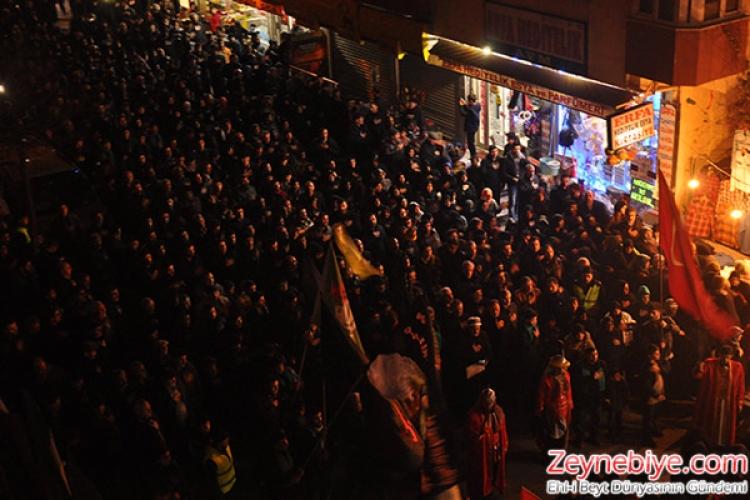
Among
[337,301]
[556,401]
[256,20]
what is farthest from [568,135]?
[256,20]

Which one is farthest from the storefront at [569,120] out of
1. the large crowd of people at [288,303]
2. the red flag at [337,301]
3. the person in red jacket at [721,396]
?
the red flag at [337,301]

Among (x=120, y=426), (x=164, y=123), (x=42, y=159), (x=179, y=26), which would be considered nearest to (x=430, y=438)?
(x=120, y=426)

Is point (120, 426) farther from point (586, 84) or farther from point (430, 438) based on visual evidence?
point (586, 84)

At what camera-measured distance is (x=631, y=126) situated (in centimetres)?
1580

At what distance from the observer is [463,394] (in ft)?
38.1

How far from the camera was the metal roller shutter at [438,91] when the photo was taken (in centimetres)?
2270

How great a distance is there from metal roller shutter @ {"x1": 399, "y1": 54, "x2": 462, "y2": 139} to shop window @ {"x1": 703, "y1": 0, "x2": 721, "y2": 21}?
816 centimetres

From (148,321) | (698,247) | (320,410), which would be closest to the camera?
(320,410)

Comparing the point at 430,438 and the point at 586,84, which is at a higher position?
the point at 586,84

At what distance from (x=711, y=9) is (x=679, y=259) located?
18.5ft

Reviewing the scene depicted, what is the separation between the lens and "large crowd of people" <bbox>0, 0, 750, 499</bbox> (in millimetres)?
10383

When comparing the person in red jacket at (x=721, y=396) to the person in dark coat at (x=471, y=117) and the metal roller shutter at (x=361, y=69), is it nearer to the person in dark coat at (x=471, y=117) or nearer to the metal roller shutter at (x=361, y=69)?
the person in dark coat at (x=471, y=117)

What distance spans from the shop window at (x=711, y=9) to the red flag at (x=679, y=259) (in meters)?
4.89

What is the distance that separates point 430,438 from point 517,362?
1.65 metres
